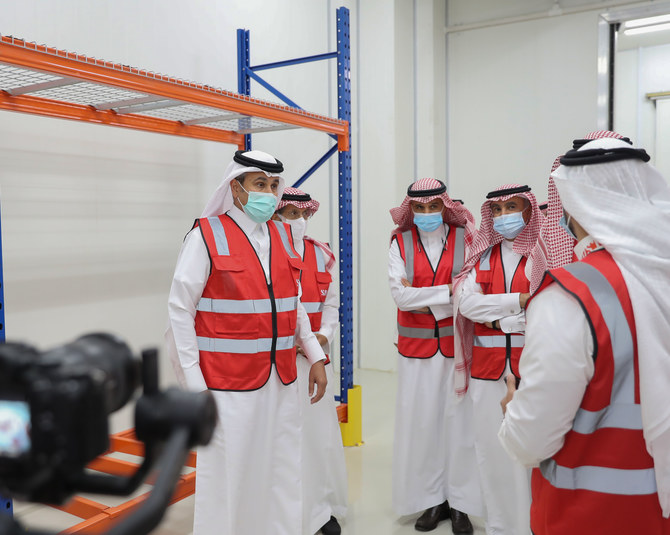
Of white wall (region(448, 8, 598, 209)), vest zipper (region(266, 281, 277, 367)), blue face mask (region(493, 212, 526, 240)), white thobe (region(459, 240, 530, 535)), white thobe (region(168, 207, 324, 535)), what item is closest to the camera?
white thobe (region(168, 207, 324, 535))

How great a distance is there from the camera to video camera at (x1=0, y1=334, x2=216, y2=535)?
1.69ft

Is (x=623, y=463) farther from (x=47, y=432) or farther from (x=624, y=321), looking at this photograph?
(x=47, y=432)

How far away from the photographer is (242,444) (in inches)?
95.6

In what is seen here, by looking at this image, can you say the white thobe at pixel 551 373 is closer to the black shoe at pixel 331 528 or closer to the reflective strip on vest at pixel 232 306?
the reflective strip on vest at pixel 232 306

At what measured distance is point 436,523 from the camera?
10.7 ft

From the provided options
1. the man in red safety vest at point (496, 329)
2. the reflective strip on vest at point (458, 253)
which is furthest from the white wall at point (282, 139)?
the man in red safety vest at point (496, 329)

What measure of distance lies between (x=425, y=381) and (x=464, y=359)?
279 mm

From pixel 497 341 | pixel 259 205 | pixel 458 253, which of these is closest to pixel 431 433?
pixel 497 341

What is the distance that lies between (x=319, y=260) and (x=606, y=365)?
2.21 m

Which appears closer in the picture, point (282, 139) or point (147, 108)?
point (147, 108)

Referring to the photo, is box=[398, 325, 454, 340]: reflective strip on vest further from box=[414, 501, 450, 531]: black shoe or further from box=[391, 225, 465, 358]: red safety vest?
box=[414, 501, 450, 531]: black shoe

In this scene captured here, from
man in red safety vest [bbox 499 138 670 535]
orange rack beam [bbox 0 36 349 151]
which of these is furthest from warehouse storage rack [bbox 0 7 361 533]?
man in red safety vest [bbox 499 138 670 535]

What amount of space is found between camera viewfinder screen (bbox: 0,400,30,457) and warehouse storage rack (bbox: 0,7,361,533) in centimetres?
125

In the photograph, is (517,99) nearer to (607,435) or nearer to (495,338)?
(495,338)
